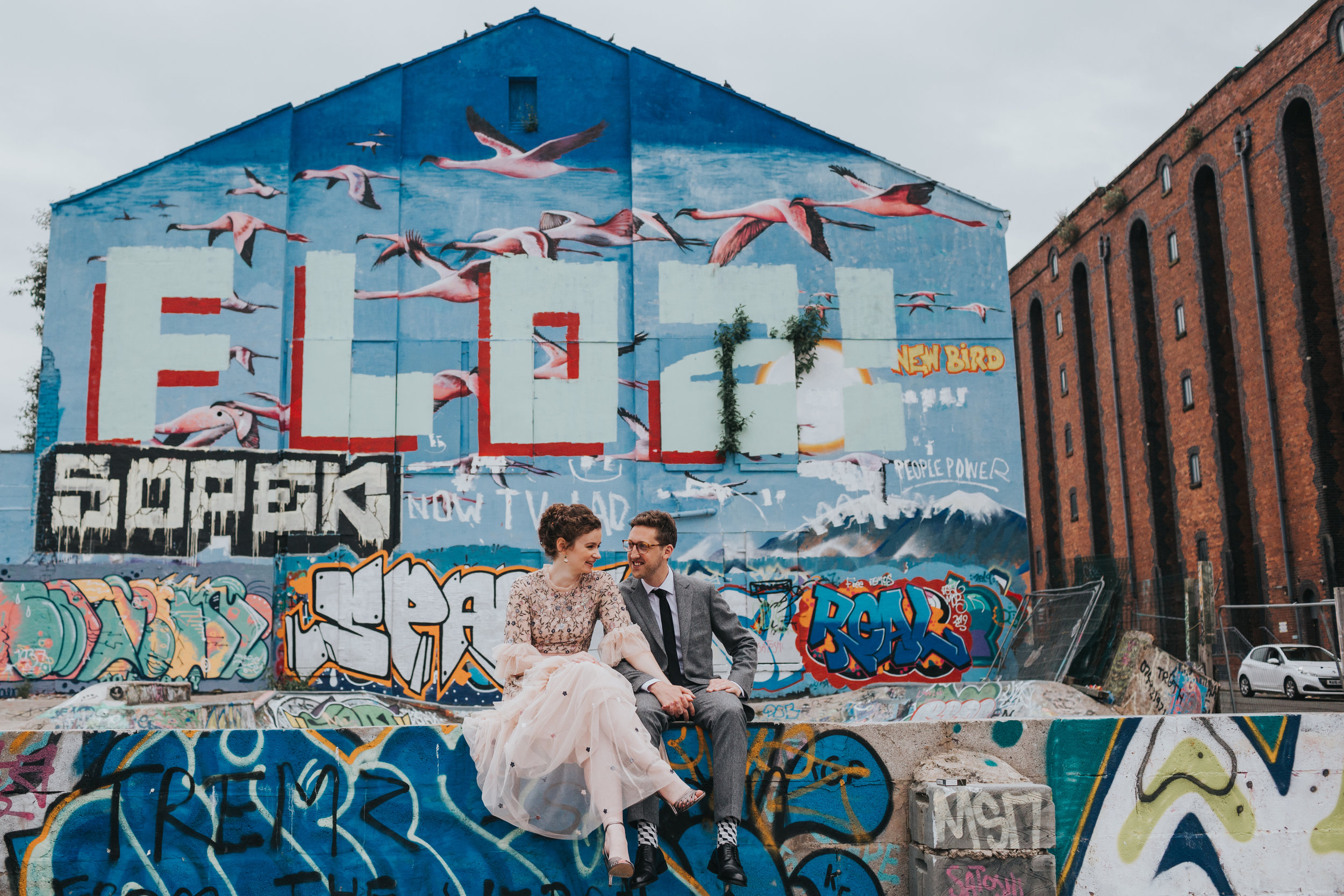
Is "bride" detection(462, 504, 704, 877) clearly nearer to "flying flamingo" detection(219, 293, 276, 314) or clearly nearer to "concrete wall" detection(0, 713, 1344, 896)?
"concrete wall" detection(0, 713, 1344, 896)

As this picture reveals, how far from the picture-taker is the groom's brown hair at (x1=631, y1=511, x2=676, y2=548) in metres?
5.59

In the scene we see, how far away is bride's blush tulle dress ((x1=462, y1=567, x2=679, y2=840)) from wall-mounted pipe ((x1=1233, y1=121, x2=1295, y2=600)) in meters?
25.4

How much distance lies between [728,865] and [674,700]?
787mm

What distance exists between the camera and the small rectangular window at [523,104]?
16.5 meters

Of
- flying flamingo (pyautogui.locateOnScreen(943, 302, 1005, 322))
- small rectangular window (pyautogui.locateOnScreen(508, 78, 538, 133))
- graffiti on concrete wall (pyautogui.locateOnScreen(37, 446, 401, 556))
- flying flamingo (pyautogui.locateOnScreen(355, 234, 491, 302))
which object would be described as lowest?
graffiti on concrete wall (pyautogui.locateOnScreen(37, 446, 401, 556))

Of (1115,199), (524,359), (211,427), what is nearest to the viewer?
(211,427)

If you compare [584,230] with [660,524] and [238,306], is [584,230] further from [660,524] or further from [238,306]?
[660,524]

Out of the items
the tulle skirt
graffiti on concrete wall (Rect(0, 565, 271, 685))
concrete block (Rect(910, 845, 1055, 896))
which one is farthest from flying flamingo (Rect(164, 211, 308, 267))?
concrete block (Rect(910, 845, 1055, 896))

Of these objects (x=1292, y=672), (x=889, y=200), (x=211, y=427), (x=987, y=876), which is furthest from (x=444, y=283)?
(x=1292, y=672)

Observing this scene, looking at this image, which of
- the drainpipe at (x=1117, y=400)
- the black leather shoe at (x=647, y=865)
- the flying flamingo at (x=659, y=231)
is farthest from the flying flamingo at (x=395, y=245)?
the drainpipe at (x=1117, y=400)

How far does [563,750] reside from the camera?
452 centimetres

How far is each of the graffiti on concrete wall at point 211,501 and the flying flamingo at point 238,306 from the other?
5.40ft

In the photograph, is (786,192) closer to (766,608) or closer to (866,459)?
(866,459)

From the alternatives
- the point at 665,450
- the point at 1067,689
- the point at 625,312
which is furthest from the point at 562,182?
the point at 1067,689
